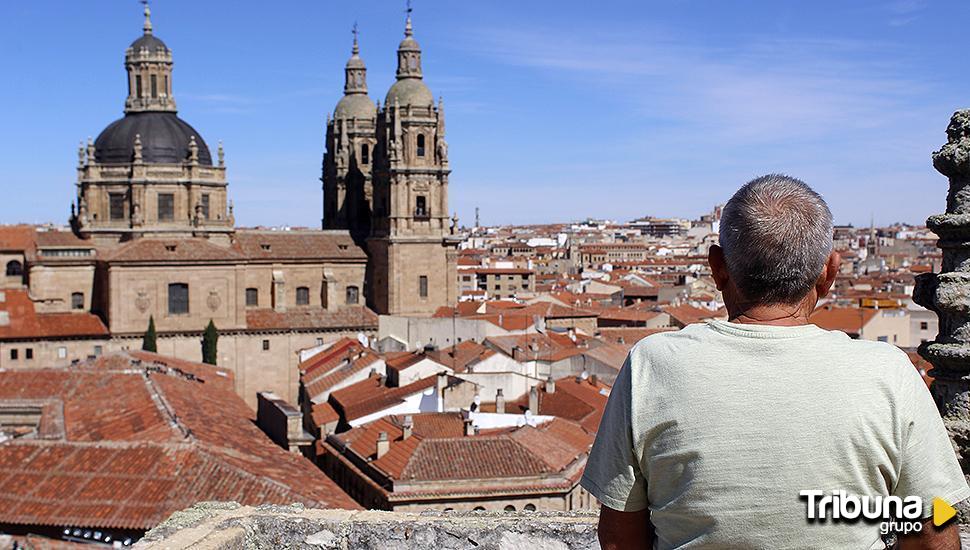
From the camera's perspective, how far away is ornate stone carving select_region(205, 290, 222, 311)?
128ft

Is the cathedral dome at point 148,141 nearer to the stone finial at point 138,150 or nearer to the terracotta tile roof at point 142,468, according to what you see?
the stone finial at point 138,150

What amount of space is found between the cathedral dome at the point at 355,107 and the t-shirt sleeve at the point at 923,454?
49.2 meters

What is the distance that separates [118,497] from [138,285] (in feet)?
87.0

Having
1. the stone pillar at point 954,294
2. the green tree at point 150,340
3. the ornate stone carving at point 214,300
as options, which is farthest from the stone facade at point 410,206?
the stone pillar at point 954,294

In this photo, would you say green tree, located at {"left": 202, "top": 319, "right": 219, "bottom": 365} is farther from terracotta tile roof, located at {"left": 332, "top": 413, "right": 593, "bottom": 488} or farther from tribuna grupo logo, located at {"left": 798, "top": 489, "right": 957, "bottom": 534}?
tribuna grupo logo, located at {"left": 798, "top": 489, "right": 957, "bottom": 534}

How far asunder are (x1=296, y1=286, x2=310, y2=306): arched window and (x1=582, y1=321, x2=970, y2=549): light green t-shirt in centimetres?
4067

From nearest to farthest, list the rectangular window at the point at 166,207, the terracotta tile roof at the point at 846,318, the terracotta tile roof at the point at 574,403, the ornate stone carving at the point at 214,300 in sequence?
the terracotta tile roof at the point at 574,403 → the terracotta tile roof at the point at 846,318 → the ornate stone carving at the point at 214,300 → the rectangular window at the point at 166,207

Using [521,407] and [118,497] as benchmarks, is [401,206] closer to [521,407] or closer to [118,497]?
[521,407]

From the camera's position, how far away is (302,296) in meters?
42.3

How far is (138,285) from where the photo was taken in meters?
37.9

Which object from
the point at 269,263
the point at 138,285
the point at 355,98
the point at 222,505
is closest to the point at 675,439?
the point at 222,505

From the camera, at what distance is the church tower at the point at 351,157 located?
49.0 m

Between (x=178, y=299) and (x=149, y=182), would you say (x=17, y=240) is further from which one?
(x=178, y=299)

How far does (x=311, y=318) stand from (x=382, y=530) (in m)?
37.3
